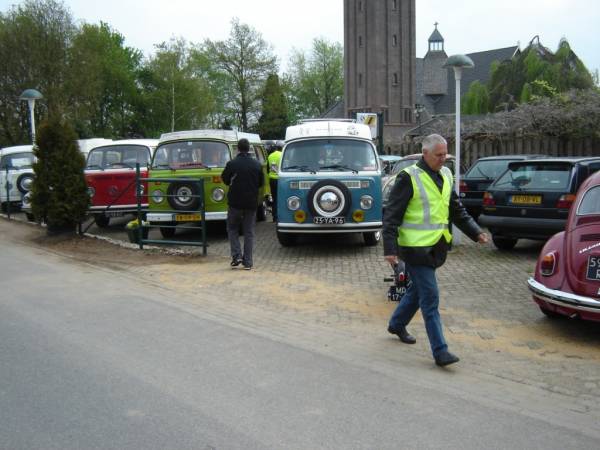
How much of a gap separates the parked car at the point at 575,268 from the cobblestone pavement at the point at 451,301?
0.39 meters

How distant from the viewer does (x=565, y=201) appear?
10758 mm

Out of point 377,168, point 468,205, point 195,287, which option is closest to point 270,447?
point 195,287

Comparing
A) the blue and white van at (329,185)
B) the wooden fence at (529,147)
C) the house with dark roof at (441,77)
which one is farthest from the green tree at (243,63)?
the blue and white van at (329,185)

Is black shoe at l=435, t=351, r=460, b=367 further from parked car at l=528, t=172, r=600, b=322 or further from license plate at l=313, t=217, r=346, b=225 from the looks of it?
license plate at l=313, t=217, r=346, b=225

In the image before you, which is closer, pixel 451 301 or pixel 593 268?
pixel 593 268

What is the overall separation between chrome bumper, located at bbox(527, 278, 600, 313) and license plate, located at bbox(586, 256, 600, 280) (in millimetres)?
214

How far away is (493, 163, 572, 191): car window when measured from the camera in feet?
36.2

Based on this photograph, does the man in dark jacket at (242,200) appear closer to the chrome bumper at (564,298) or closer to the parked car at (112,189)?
the parked car at (112,189)

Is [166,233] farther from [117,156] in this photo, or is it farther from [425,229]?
[425,229]

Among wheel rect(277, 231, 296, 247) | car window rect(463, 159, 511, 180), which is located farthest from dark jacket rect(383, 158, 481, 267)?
car window rect(463, 159, 511, 180)

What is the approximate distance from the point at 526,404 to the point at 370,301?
11.7 feet

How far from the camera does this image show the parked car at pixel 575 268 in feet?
20.9

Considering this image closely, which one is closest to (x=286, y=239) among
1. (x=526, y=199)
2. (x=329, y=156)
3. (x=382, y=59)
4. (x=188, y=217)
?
(x=329, y=156)

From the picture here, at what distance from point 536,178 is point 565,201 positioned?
0.74 m
